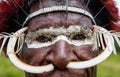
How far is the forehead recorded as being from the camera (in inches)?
281

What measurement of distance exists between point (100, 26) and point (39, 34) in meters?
0.71

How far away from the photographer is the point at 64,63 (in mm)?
6898

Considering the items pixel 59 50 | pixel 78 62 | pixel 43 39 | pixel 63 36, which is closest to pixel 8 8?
pixel 43 39

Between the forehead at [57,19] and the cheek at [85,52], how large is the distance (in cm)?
21

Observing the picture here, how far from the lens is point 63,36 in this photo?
709cm

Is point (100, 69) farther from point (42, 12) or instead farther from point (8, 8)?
point (42, 12)

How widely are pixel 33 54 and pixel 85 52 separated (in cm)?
47

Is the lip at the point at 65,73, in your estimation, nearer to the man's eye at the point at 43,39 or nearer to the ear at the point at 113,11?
the man's eye at the point at 43,39

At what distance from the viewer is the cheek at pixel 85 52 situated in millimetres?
7066

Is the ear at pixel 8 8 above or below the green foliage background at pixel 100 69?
above

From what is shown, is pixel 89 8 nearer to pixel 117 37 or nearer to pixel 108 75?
pixel 117 37

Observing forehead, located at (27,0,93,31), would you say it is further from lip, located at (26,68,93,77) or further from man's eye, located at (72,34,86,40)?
lip, located at (26,68,93,77)

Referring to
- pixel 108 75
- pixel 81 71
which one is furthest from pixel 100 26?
pixel 108 75

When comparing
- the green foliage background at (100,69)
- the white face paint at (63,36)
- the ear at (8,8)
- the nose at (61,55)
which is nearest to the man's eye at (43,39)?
the white face paint at (63,36)
